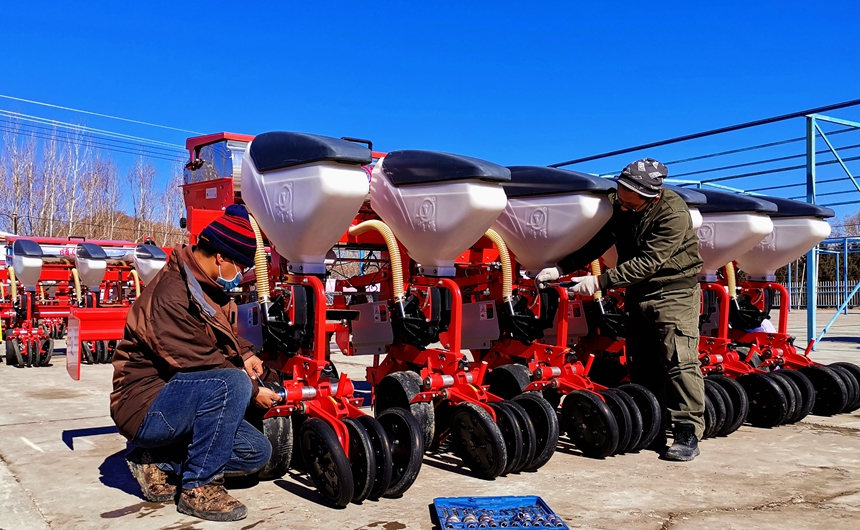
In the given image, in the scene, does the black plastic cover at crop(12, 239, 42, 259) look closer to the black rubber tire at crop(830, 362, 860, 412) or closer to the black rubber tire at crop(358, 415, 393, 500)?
the black rubber tire at crop(358, 415, 393, 500)

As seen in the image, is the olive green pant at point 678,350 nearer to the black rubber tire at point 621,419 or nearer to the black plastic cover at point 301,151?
the black rubber tire at point 621,419

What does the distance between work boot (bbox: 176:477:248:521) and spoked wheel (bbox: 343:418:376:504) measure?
54 cm

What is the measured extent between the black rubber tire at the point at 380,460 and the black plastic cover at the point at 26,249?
8407 mm

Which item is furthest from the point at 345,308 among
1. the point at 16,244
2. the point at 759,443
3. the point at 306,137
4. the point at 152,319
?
the point at 16,244

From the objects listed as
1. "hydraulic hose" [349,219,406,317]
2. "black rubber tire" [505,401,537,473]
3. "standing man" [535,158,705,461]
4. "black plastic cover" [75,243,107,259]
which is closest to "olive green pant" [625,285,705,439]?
"standing man" [535,158,705,461]

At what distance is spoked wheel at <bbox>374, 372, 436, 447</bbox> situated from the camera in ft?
14.8

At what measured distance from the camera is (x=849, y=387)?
6180mm

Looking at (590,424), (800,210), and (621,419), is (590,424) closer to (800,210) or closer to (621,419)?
(621,419)

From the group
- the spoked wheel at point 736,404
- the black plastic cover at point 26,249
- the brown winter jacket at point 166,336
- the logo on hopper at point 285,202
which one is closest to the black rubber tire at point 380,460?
the brown winter jacket at point 166,336

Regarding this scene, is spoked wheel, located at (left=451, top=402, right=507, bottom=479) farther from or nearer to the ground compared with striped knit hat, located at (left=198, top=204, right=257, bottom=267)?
nearer to the ground

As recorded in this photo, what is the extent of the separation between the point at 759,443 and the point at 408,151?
320cm

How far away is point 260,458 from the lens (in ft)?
11.9

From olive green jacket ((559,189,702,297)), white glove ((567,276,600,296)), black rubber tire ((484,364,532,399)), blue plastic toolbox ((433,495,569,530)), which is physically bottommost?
blue plastic toolbox ((433,495,569,530))

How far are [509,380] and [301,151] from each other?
2.26 metres
